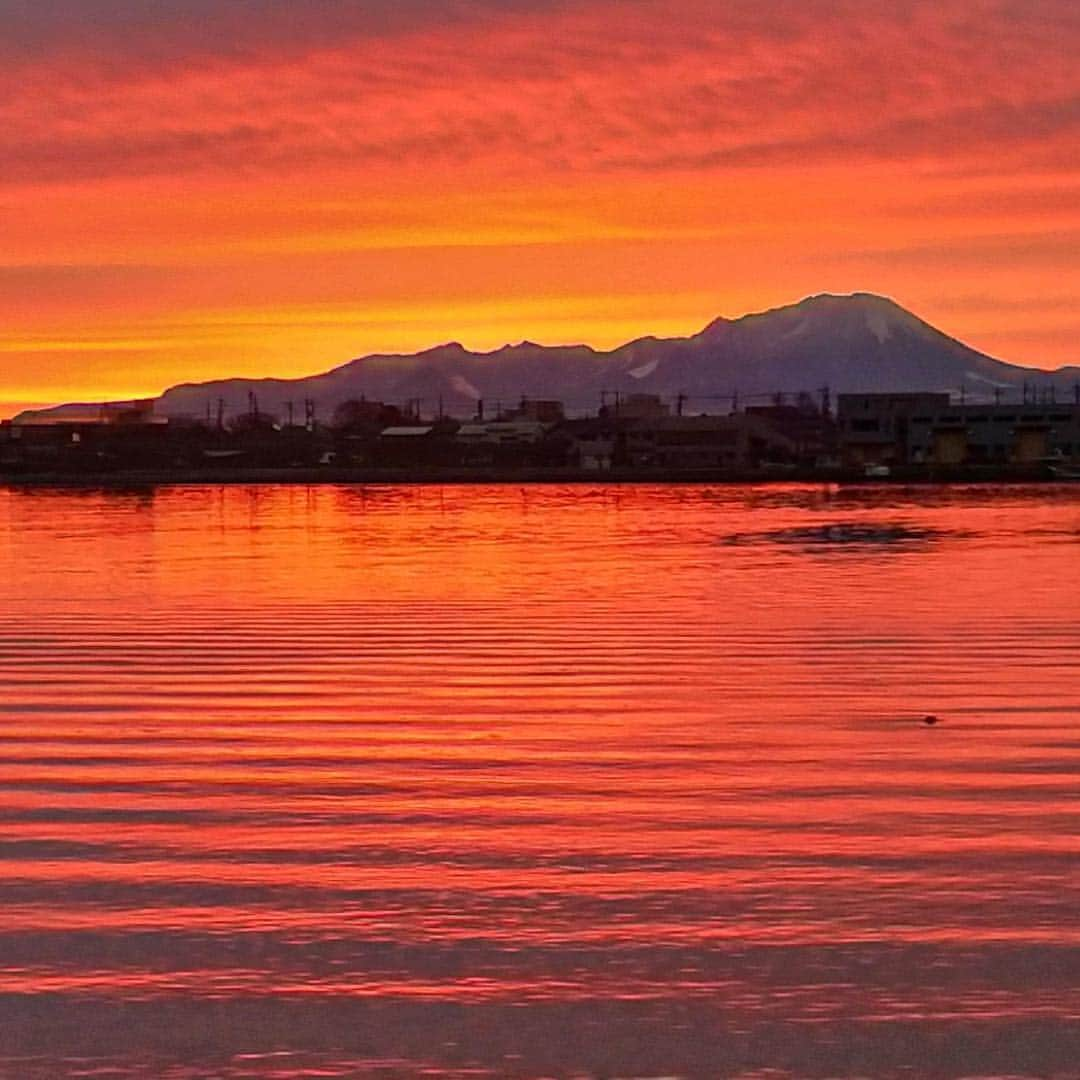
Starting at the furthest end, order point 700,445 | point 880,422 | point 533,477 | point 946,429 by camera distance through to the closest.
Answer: point 880,422, point 700,445, point 946,429, point 533,477

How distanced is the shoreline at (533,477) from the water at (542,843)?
61133mm

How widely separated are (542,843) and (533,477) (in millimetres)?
76131

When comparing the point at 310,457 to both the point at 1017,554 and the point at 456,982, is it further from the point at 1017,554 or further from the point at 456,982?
the point at 456,982

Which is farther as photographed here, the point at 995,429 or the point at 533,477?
the point at 995,429

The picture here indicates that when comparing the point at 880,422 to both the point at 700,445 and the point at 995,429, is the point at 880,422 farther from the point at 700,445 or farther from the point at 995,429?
the point at 700,445

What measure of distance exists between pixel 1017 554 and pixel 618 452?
76.4m

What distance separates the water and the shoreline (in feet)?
201

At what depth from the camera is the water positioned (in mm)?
5293

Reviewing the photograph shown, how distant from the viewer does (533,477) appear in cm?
8350

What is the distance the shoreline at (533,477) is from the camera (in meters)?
77.7

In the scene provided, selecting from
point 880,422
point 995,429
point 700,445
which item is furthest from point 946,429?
point 700,445

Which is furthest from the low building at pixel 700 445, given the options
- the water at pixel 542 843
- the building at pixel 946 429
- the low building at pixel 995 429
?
the water at pixel 542 843

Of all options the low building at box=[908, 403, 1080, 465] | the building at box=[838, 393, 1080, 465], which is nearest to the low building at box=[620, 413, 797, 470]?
the building at box=[838, 393, 1080, 465]

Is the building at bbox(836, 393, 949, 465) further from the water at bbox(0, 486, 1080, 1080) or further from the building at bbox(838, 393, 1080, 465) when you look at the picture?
the water at bbox(0, 486, 1080, 1080)
